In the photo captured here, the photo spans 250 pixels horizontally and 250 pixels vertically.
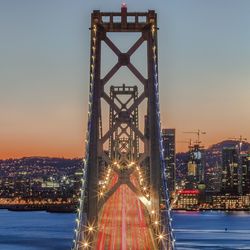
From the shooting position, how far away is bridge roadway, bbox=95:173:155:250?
23469 millimetres

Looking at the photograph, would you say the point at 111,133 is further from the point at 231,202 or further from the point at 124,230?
the point at 231,202

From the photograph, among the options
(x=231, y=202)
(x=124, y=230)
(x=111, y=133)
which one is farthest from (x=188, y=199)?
(x=111, y=133)

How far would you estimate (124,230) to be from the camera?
2823cm

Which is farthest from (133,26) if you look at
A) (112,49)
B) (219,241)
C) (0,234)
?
(0,234)

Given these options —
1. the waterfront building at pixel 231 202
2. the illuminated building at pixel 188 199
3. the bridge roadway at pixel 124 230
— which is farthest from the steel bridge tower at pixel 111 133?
the waterfront building at pixel 231 202

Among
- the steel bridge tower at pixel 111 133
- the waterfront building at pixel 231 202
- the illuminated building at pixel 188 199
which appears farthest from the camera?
the waterfront building at pixel 231 202

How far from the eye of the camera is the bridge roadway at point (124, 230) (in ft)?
77.0

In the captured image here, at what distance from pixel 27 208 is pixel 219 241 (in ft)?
285

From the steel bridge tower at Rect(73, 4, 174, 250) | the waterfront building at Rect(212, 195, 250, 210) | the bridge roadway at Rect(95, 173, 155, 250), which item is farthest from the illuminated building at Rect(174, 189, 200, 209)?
the steel bridge tower at Rect(73, 4, 174, 250)

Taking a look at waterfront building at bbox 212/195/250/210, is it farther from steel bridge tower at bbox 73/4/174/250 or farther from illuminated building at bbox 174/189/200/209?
steel bridge tower at bbox 73/4/174/250

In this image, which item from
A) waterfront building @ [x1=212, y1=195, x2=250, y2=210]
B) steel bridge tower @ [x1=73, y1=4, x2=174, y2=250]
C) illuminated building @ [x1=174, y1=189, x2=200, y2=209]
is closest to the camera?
steel bridge tower @ [x1=73, y1=4, x2=174, y2=250]

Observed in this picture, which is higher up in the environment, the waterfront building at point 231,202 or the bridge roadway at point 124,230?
the waterfront building at point 231,202

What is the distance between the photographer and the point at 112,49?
2056cm

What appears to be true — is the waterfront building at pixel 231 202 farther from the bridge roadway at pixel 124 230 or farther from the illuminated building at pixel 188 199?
the bridge roadway at pixel 124 230
